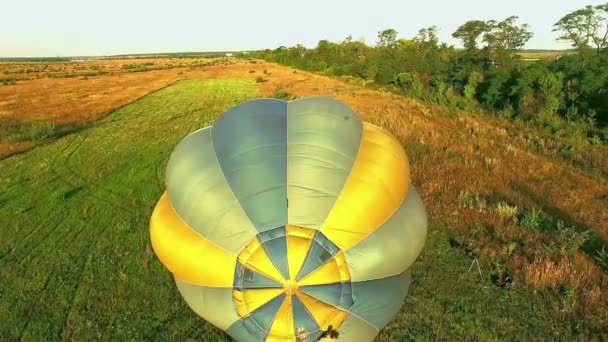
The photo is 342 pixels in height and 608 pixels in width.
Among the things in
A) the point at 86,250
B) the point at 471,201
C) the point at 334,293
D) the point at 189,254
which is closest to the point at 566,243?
the point at 471,201

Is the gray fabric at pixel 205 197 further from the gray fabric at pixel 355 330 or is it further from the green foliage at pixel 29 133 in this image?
the green foliage at pixel 29 133

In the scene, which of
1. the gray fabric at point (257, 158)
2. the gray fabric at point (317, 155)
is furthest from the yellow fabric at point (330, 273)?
the gray fabric at point (257, 158)

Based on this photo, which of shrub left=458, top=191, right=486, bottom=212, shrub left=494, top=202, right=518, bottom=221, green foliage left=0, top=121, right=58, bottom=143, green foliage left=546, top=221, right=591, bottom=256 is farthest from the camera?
green foliage left=0, top=121, right=58, bottom=143

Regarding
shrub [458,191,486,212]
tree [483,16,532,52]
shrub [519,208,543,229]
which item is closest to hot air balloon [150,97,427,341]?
shrub [519,208,543,229]

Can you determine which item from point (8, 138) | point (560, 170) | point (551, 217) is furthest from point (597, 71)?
point (8, 138)

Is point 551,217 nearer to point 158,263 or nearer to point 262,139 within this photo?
point 262,139

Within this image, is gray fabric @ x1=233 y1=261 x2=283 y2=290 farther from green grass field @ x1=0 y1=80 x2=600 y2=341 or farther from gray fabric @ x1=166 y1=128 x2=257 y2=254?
green grass field @ x1=0 y1=80 x2=600 y2=341
